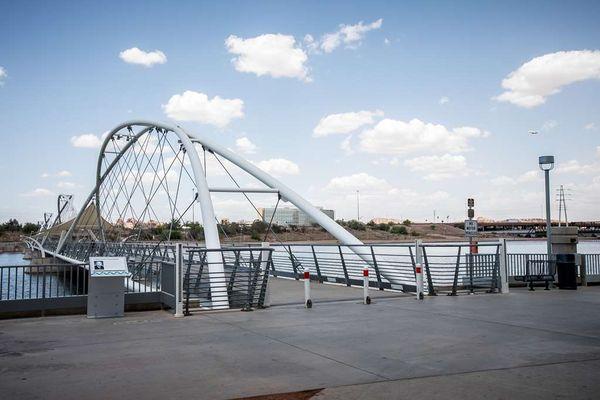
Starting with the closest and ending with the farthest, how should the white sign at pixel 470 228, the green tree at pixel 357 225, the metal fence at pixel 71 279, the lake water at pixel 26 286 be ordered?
the lake water at pixel 26 286 → the metal fence at pixel 71 279 → the white sign at pixel 470 228 → the green tree at pixel 357 225

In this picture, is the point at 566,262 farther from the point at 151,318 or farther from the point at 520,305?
the point at 151,318

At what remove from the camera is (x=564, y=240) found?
20.9 m

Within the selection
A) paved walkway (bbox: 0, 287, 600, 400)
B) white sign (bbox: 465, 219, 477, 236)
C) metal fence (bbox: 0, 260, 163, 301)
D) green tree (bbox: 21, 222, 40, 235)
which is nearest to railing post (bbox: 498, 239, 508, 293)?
white sign (bbox: 465, 219, 477, 236)

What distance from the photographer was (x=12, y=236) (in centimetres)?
15538

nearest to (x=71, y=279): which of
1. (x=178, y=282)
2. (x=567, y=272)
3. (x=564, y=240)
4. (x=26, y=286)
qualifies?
(x=178, y=282)

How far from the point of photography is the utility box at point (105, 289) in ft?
42.9

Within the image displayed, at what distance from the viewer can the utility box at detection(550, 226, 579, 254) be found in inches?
823

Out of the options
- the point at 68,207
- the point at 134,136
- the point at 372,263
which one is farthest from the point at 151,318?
the point at 68,207

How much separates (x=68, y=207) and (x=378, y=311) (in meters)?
109

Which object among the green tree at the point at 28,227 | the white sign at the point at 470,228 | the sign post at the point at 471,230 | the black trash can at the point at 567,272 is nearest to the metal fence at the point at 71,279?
the sign post at the point at 471,230

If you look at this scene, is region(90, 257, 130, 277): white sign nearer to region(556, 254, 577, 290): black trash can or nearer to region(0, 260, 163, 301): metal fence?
region(0, 260, 163, 301): metal fence

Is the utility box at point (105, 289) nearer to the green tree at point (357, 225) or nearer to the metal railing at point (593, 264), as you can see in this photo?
the metal railing at point (593, 264)

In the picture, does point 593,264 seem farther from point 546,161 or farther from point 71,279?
point 71,279

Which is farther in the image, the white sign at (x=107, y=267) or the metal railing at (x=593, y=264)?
the metal railing at (x=593, y=264)
